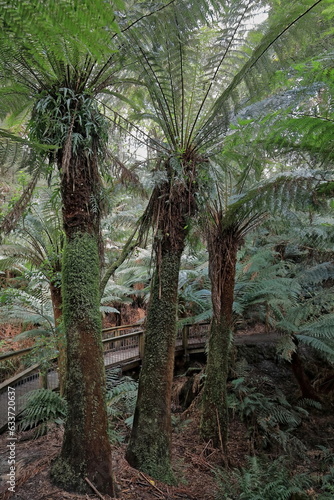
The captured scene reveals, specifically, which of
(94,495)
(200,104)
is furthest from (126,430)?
(200,104)

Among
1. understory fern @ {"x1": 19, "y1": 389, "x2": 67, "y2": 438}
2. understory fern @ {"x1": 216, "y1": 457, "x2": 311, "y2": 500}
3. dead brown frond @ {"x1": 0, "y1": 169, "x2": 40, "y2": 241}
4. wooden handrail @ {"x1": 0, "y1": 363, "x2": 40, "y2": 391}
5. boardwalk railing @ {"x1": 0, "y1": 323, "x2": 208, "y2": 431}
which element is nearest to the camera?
dead brown frond @ {"x1": 0, "y1": 169, "x2": 40, "y2": 241}

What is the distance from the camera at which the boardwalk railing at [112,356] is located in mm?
4039

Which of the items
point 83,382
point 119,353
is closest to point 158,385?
point 83,382

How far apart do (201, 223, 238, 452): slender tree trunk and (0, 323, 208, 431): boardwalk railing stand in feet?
6.60

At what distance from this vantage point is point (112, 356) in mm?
6844

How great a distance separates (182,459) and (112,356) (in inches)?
126

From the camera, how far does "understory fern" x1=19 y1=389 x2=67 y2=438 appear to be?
376cm

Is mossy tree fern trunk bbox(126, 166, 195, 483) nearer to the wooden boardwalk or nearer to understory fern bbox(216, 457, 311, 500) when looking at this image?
understory fern bbox(216, 457, 311, 500)

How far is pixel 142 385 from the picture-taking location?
3275mm

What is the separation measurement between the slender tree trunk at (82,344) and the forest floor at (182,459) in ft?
0.50

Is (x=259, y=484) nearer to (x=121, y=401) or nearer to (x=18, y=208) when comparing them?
(x=121, y=401)

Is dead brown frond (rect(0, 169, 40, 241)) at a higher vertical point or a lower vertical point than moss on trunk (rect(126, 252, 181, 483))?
higher

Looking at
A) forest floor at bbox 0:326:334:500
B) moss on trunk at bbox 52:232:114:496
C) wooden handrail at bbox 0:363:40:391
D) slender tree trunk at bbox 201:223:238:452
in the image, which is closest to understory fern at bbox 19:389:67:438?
forest floor at bbox 0:326:334:500

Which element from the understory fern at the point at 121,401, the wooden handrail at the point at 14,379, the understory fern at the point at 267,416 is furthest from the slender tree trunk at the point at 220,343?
the wooden handrail at the point at 14,379
